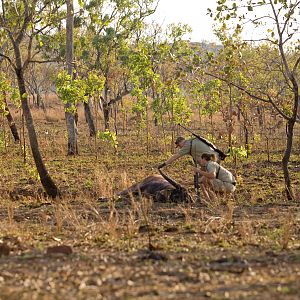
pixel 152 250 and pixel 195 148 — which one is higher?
pixel 195 148

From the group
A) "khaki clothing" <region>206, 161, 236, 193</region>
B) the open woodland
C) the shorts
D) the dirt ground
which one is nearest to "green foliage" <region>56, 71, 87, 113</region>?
the open woodland

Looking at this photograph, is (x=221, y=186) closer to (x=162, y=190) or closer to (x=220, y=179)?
(x=220, y=179)

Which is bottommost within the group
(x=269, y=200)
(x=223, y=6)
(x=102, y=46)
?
(x=269, y=200)

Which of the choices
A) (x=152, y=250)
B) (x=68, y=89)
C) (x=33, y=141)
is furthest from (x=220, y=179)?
(x=68, y=89)

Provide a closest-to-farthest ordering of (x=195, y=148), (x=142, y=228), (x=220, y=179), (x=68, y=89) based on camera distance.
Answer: (x=142, y=228) → (x=220, y=179) → (x=195, y=148) → (x=68, y=89)

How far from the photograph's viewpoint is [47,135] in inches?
1038

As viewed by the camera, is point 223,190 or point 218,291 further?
point 223,190

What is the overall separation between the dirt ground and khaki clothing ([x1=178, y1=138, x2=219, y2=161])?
3.30 ft

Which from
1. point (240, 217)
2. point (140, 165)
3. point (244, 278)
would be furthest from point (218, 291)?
point (140, 165)

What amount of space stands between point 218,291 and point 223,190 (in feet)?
18.8

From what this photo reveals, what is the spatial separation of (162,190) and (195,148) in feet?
3.44

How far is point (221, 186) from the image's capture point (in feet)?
32.6

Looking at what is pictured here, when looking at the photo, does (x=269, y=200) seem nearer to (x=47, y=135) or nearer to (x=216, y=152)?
(x=216, y=152)

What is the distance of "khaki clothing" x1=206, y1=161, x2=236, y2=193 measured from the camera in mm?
9945
